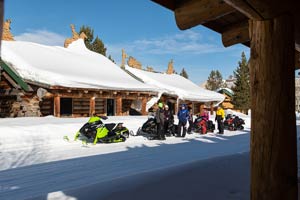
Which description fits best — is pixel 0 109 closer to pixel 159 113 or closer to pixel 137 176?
pixel 159 113

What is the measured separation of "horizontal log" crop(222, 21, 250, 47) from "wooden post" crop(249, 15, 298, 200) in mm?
1900

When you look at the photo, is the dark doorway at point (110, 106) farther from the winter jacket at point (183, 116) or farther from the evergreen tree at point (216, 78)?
the evergreen tree at point (216, 78)

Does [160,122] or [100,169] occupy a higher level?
[160,122]

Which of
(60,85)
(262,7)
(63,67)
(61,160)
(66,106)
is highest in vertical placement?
(63,67)

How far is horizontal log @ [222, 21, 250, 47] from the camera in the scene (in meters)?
4.27

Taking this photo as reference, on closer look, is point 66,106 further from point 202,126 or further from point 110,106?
point 202,126

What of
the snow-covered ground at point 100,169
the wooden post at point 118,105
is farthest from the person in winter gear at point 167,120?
the wooden post at point 118,105

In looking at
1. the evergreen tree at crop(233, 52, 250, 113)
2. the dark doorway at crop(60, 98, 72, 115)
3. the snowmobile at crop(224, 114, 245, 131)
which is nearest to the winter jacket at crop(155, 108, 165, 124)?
the snowmobile at crop(224, 114, 245, 131)

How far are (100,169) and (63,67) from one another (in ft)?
47.4

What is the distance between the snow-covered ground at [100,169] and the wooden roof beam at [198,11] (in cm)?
223

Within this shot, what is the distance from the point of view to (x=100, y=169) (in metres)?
6.11

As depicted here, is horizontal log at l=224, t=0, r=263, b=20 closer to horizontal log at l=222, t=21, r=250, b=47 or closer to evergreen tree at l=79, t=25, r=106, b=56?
horizontal log at l=222, t=21, r=250, b=47

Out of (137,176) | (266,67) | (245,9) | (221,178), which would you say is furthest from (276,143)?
(137,176)

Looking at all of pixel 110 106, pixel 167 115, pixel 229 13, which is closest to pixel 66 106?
pixel 110 106
